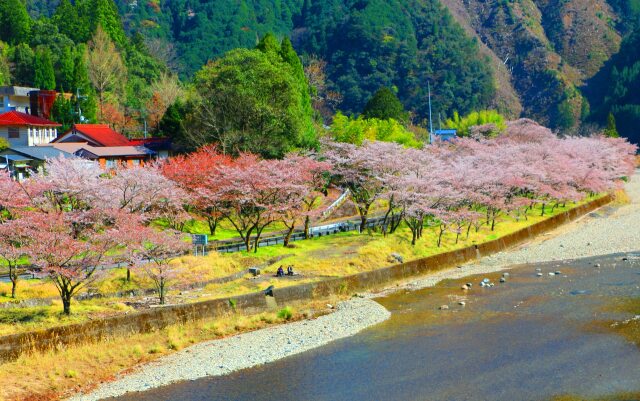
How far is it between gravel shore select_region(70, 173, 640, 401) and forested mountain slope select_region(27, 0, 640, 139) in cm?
9028

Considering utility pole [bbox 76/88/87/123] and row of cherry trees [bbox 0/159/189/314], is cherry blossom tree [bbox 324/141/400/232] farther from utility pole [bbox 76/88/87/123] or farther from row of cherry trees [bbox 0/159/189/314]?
utility pole [bbox 76/88/87/123]

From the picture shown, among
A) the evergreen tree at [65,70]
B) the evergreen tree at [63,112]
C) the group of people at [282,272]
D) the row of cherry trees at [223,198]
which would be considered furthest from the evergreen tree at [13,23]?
the group of people at [282,272]

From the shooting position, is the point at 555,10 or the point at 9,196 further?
the point at 555,10

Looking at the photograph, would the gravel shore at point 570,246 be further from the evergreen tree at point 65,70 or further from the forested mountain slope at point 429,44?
the forested mountain slope at point 429,44

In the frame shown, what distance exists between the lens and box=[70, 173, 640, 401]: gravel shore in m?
21.7

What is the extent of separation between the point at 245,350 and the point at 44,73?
60.5 meters

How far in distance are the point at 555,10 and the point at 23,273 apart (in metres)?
177

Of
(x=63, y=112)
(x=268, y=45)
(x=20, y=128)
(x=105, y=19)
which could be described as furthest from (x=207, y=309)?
(x=105, y=19)

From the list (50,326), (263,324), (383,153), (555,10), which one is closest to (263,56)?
(383,153)

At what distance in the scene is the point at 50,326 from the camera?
2322 cm

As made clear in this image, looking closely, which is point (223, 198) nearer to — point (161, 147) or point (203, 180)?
point (203, 180)

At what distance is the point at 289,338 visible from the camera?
1003 inches

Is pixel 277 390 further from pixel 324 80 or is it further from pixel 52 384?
pixel 324 80

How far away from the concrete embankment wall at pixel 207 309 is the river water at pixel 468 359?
3042 mm
